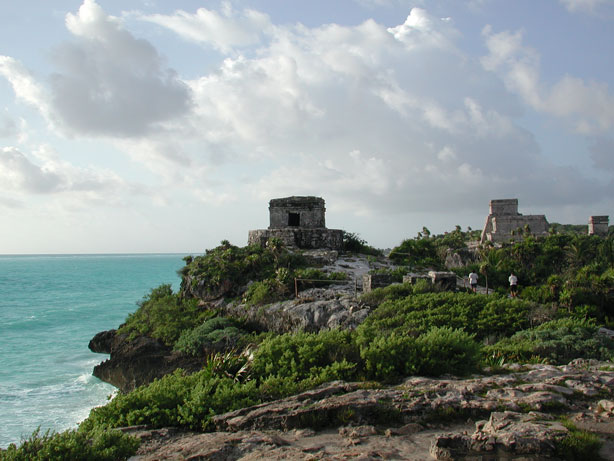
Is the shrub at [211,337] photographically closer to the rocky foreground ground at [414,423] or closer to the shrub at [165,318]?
the shrub at [165,318]

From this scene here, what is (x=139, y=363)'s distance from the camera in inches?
730

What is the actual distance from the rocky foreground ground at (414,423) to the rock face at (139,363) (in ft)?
36.7

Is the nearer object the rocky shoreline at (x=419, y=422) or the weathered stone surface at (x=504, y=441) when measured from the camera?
the weathered stone surface at (x=504, y=441)

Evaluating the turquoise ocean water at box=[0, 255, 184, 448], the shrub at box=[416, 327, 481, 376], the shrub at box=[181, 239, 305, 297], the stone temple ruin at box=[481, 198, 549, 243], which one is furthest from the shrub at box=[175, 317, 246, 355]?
the stone temple ruin at box=[481, 198, 549, 243]

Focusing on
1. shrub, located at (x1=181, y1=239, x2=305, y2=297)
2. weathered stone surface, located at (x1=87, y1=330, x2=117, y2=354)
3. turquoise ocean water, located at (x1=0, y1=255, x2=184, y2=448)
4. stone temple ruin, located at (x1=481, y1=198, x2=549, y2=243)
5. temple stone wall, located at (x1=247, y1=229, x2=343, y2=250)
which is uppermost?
stone temple ruin, located at (x1=481, y1=198, x2=549, y2=243)

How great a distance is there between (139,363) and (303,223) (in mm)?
13193

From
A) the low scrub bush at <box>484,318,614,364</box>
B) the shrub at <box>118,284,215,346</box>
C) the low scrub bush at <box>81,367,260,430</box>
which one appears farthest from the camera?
the shrub at <box>118,284,215,346</box>

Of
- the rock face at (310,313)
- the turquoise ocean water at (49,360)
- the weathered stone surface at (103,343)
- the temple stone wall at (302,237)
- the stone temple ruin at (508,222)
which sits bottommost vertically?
the turquoise ocean water at (49,360)

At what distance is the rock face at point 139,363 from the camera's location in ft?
56.4

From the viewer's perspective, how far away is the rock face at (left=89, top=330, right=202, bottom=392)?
56.4 feet

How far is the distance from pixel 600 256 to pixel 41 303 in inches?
2156

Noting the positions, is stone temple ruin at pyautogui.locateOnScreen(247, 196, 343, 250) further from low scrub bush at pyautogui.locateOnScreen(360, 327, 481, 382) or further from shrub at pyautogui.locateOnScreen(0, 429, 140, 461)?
shrub at pyautogui.locateOnScreen(0, 429, 140, 461)

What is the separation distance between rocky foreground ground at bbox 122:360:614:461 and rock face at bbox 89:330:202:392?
11182 mm

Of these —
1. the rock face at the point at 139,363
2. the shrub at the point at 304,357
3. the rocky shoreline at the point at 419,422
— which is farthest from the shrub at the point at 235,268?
the rocky shoreline at the point at 419,422
